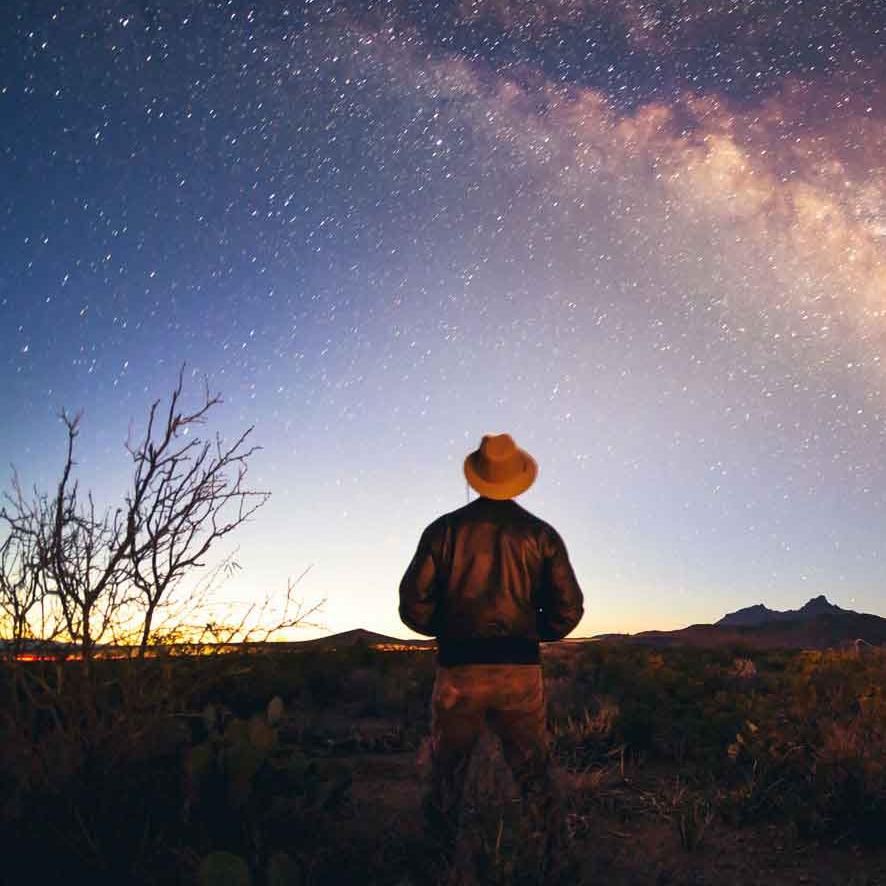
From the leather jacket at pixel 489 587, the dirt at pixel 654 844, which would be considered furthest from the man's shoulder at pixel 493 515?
the dirt at pixel 654 844

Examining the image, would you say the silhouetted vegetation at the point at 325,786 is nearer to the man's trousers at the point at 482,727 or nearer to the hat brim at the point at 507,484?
the man's trousers at the point at 482,727

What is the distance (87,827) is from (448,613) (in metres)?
2.14

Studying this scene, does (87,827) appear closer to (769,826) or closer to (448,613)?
(448,613)

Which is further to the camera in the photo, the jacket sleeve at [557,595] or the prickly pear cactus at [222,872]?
the jacket sleeve at [557,595]

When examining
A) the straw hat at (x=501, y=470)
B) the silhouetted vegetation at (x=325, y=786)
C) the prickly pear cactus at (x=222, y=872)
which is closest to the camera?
the prickly pear cactus at (x=222, y=872)

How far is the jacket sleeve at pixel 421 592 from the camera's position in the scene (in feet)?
15.4

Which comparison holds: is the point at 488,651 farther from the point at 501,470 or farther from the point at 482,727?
the point at 501,470

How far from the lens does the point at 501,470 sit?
16.1ft

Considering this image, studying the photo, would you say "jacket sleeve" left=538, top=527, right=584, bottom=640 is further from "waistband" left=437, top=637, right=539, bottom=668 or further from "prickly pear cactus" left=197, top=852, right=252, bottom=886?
"prickly pear cactus" left=197, top=852, right=252, bottom=886

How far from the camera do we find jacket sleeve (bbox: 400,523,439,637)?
15.4ft

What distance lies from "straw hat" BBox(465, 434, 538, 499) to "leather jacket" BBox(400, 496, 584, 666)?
0.11 meters

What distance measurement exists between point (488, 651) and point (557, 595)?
519mm

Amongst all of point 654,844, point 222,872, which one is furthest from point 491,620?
point 654,844

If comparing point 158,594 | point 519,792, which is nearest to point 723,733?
point 519,792
